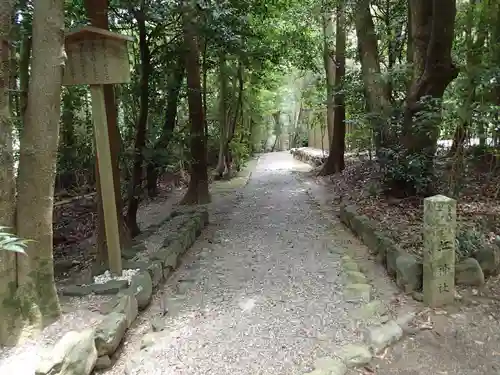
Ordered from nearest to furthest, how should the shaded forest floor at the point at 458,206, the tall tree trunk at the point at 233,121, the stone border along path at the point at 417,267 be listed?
the stone border along path at the point at 417,267
the shaded forest floor at the point at 458,206
the tall tree trunk at the point at 233,121

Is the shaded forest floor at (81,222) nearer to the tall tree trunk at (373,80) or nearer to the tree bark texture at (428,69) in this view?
the tall tree trunk at (373,80)

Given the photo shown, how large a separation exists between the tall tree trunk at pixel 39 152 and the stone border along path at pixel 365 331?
1.83 meters

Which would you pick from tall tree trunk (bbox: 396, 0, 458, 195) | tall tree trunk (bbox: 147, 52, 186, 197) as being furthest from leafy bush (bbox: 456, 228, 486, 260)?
tall tree trunk (bbox: 147, 52, 186, 197)

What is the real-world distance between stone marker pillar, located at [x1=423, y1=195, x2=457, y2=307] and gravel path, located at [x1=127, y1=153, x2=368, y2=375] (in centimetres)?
69

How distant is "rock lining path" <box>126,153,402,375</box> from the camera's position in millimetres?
2801

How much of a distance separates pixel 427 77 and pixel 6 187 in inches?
192

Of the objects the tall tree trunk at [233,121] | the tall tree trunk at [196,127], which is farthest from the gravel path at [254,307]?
the tall tree trunk at [233,121]

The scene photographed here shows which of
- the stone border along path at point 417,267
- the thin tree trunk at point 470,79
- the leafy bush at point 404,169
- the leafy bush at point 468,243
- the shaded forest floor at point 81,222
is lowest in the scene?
the shaded forest floor at point 81,222

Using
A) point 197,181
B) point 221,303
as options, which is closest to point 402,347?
point 221,303

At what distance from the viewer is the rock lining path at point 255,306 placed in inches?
110

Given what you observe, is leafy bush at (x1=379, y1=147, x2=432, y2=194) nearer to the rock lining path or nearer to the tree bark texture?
the tree bark texture

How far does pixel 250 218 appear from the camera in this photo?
23.2 ft

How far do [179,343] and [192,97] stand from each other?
230 inches

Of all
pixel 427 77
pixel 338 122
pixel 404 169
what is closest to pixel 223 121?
pixel 338 122
